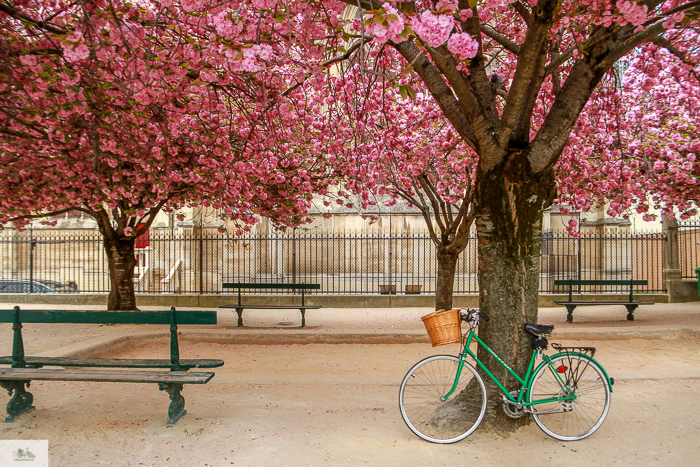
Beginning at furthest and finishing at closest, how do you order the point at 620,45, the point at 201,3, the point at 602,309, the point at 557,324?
the point at 602,309
the point at 557,324
the point at 620,45
the point at 201,3

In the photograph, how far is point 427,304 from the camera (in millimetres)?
13383

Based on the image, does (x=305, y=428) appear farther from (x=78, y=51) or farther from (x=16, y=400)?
(x=78, y=51)

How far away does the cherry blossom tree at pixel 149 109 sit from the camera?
160 inches

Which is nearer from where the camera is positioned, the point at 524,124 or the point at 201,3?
the point at 201,3

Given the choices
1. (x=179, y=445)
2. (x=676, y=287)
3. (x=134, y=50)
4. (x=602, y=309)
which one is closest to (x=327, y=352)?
(x=179, y=445)

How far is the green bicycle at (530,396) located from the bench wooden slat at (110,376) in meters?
1.88

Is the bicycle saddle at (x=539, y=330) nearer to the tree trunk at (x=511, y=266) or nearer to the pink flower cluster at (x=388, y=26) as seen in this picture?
the tree trunk at (x=511, y=266)

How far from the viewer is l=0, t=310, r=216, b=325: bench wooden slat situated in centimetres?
438

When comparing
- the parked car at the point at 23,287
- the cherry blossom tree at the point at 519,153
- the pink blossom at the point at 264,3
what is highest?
the pink blossom at the point at 264,3

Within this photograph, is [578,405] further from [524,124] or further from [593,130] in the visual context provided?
[593,130]

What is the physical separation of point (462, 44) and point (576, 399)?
308 cm

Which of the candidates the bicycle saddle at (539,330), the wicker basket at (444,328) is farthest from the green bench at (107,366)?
the bicycle saddle at (539,330)

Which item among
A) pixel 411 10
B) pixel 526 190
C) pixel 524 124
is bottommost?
pixel 526 190

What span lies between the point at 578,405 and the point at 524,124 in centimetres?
257
